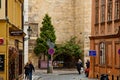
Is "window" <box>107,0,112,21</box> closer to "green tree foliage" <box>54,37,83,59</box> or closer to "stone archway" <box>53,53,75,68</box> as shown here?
"green tree foliage" <box>54,37,83,59</box>

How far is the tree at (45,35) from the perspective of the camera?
64562 millimetres

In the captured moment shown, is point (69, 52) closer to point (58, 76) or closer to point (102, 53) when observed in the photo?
point (58, 76)

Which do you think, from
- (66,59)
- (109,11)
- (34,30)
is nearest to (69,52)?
(66,59)

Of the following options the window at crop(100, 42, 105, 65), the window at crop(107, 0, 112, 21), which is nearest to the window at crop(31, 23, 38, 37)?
the window at crop(100, 42, 105, 65)

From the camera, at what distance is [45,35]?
64688mm

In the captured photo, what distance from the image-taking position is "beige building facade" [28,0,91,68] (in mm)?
67963

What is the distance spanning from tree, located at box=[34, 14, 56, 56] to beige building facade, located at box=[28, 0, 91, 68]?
8.73 feet

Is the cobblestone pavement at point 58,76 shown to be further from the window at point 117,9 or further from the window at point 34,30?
the window at point 34,30

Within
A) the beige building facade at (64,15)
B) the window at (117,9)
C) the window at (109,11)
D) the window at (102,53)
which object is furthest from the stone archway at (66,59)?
the window at (117,9)

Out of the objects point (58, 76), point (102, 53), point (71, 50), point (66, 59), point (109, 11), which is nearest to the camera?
point (109, 11)

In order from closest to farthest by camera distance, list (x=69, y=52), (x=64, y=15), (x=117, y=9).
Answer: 1. (x=117, y=9)
2. (x=69, y=52)
3. (x=64, y=15)

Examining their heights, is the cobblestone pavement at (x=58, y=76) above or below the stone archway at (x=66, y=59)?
below

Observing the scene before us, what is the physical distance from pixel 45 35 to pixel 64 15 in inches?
250

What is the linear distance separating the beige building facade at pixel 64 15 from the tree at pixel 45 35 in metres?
2.66
